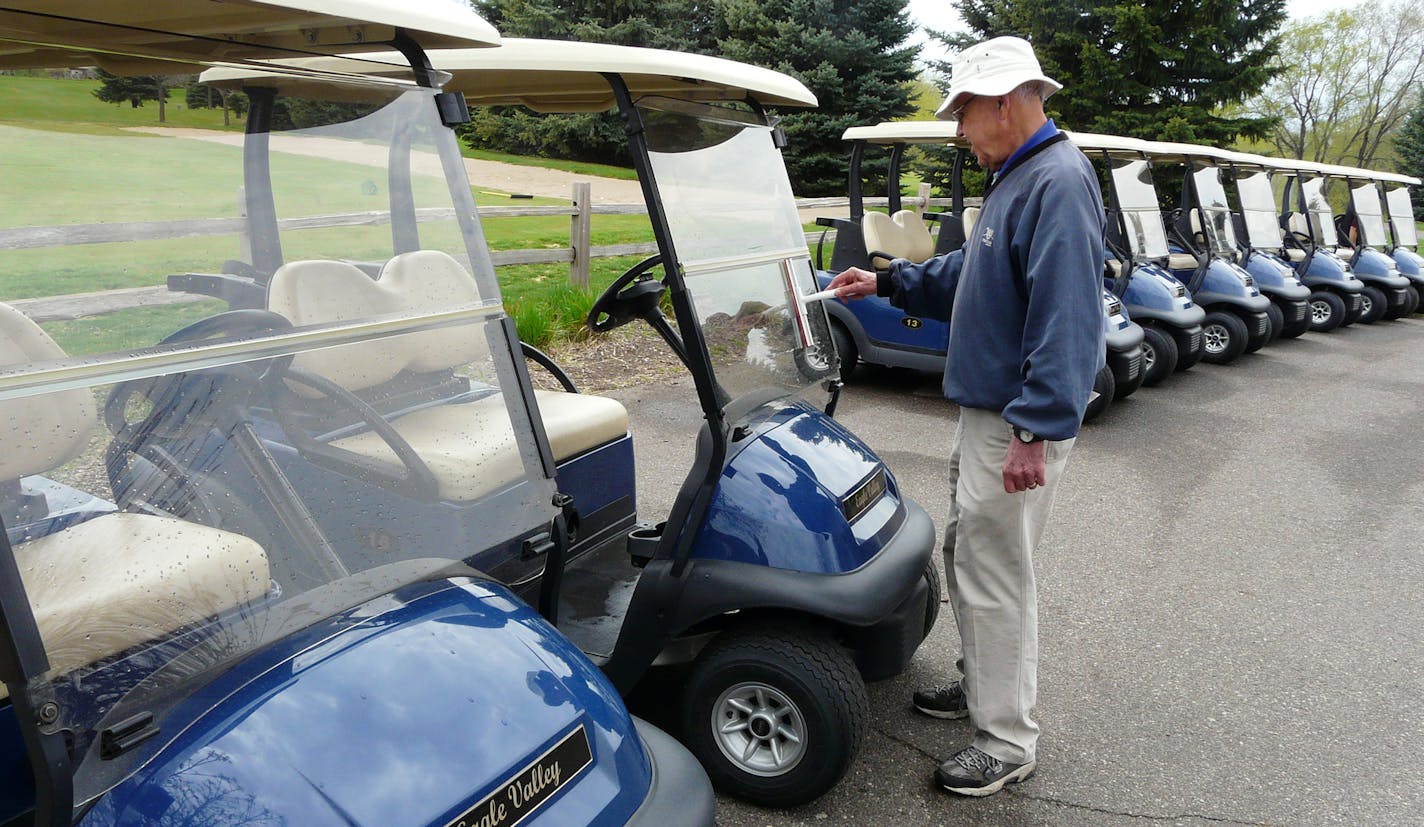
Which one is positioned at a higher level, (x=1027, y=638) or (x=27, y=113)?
(x=27, y=113)

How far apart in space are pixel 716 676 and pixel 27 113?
177 centimetres

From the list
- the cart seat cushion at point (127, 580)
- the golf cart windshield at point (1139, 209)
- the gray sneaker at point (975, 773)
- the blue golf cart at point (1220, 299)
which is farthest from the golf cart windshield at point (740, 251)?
the blue golf cart at point (1220, 299)

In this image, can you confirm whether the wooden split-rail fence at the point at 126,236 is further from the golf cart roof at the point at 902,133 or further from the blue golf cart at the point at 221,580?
the golf cart roof at the point at 902,133

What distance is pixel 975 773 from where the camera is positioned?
2500mm

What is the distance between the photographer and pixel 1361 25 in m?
31.2

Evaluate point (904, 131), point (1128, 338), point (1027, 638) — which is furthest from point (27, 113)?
point (1128, 338)

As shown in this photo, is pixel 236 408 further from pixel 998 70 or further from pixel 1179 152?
pixel 1179 152

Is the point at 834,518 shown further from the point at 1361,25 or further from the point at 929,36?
the point at 1361,25

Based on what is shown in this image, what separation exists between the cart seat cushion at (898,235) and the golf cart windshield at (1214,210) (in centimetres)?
313

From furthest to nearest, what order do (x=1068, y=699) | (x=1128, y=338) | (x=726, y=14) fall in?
(x=726, y=14)
(x=1128, y=338)
(x=1068, y=699)

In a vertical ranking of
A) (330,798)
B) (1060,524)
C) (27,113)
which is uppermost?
(27,113)

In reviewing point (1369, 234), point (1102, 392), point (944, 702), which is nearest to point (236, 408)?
point (944, 702)

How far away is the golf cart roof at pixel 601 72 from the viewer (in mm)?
2428

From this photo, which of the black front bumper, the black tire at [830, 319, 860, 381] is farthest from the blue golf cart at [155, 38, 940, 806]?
the black front bumper
